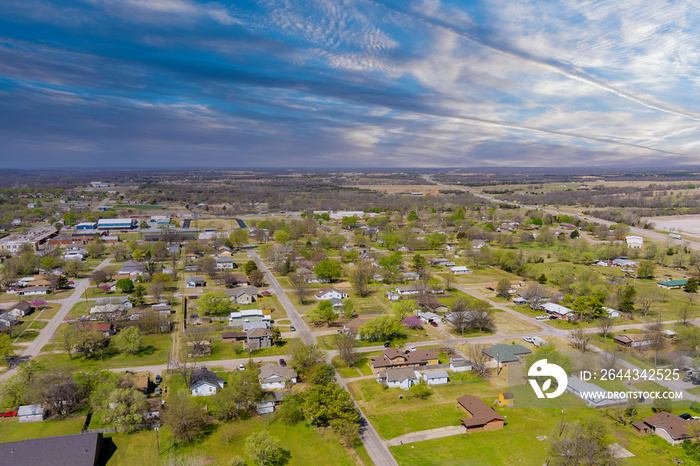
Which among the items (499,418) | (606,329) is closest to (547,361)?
(499,418)

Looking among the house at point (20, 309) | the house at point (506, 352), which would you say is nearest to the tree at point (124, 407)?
the house at point (20, 309)

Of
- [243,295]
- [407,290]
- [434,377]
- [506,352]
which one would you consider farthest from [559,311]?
[243,295]

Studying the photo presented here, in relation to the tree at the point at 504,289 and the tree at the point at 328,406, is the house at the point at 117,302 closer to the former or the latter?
the tree at the point at 328,406

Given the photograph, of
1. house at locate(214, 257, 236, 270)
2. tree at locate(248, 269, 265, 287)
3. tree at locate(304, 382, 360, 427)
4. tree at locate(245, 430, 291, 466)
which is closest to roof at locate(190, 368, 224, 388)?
tree at locate(304, 382, 360, 427)

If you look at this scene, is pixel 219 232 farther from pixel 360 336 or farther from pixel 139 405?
pixel 139 405

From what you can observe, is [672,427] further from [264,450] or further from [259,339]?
[259,339]
